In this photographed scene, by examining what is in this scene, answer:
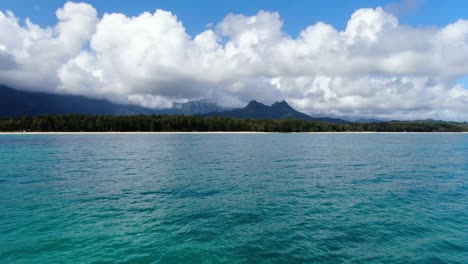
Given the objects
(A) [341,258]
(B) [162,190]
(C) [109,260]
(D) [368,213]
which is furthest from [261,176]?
(C) [109,260]

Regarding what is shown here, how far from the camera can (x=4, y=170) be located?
45.1m

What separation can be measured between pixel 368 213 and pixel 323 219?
15.8 feet

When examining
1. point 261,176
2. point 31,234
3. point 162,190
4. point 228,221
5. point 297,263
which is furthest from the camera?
point 261,176

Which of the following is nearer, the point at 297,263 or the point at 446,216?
the point at 297,263

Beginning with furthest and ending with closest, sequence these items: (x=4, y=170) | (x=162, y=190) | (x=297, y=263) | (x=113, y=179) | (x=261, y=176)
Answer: (x=4, y=170) → (x=261, y=176) → (x=113, y=179) → (x=162, y=190) → (x=297, y=263)

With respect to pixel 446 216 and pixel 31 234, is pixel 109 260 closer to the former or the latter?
pixel 31 234

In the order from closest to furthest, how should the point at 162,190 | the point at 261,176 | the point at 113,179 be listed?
the point at 162,190 → the point at 113,179 → the point at 261,176

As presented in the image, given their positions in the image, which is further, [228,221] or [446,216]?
[446,216]

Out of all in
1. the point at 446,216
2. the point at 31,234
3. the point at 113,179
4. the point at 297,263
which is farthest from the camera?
the point at 113,179

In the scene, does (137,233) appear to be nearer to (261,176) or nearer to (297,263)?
(297,263)

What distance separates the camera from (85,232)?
1847 centimetres

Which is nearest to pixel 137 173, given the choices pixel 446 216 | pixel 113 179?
pixel 113 179

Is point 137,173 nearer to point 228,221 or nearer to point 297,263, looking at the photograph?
point 228,221

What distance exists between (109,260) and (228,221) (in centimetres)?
885
